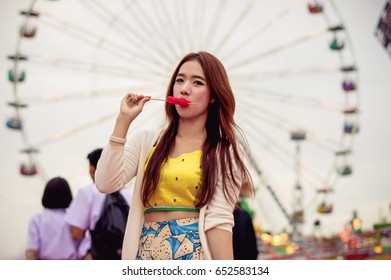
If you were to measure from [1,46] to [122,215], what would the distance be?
840 centimetres

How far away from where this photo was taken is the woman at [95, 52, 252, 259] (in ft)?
8.14

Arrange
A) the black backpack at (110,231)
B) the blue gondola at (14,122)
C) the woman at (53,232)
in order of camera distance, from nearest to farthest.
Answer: the black backpack at (110,231) < the woman at (53,232) < the blue gondola at (14,122)

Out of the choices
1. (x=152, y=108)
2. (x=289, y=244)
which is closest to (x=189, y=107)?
(x=152, y=108)

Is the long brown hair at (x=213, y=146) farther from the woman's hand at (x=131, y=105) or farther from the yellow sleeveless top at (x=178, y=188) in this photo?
the woman's hand at (x=131, y=105)

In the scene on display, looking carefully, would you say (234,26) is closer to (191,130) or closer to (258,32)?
(258,32)

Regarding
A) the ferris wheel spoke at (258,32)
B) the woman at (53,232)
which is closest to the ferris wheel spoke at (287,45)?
the ferris wheel spoke at (258,32)

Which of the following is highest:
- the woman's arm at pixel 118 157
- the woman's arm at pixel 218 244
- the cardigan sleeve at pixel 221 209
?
the woman's arm at pixel 118 157

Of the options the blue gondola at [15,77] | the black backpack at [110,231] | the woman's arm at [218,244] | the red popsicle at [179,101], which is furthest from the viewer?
the blue gondola at [15,77]

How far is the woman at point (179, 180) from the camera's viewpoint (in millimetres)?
2482

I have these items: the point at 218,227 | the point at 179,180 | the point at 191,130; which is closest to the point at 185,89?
the point at 191,130

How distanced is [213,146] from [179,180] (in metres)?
0.18

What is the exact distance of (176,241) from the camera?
8.14 feet
